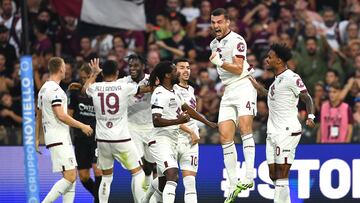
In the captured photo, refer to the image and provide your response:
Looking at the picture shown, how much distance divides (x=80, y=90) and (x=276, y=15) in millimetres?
7328

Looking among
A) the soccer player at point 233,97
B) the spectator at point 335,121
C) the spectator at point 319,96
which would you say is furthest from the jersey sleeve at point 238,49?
the spectator at point 319,96

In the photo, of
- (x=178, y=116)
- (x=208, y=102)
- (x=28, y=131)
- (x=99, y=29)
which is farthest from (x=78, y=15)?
(x=28, y=131)

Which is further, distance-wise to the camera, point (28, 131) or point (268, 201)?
point (268, 201)

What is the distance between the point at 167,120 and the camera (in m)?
17.8

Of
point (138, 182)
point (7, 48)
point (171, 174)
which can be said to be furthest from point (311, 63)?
point (171, 174)

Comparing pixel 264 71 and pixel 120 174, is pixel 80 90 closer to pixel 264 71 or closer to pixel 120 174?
pixel 120 174

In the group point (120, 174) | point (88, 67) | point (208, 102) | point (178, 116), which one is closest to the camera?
point (178, 116)

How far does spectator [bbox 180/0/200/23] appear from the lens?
2673 cm

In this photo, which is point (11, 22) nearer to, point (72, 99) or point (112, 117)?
point (72, 99)

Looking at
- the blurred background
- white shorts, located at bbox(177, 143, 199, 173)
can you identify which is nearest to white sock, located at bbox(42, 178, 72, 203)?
white shorts, located at bbox(177, 143, 199, 173)

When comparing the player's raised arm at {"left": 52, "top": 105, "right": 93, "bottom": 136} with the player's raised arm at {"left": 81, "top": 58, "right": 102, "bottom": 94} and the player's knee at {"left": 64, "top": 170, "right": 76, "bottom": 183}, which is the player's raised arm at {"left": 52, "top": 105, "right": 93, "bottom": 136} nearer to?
the player's raised arm at {"left": 81, "top": 58, "right": 102, "bottom": 94}

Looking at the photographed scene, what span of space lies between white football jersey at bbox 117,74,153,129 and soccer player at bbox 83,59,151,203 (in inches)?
46.1

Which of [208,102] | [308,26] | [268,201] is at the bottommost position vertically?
[268,201]

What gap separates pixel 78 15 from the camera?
25656mm
